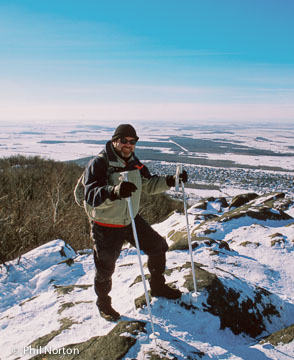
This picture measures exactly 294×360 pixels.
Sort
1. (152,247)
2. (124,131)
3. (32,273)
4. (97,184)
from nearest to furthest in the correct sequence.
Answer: (97,184) < (124,131) < (152,247) < (32,273)

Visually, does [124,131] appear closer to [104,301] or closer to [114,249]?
[114,249]

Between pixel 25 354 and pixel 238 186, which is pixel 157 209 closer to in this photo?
pixel 238 186

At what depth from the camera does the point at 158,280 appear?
119 inches

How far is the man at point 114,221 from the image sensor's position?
2566mm

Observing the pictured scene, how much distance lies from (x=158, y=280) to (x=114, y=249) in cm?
70

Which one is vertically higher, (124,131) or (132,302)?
(124,131)

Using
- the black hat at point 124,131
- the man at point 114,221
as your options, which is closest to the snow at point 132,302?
the man at point 114,221

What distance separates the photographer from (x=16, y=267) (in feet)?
A: 16.7

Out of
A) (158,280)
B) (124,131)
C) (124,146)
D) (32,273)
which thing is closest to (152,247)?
(158,280)

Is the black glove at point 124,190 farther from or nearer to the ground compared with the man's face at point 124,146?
nearer to the ground

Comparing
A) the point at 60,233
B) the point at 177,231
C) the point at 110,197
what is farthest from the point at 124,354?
the point at 60,233

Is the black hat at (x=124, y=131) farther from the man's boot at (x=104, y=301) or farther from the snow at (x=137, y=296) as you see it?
the snow at (x=137, y=296)

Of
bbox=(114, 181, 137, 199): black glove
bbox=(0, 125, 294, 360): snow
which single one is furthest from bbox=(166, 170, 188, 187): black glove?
bbox=(0, 125, 294, 360): snow

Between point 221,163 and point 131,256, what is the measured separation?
112 ft
